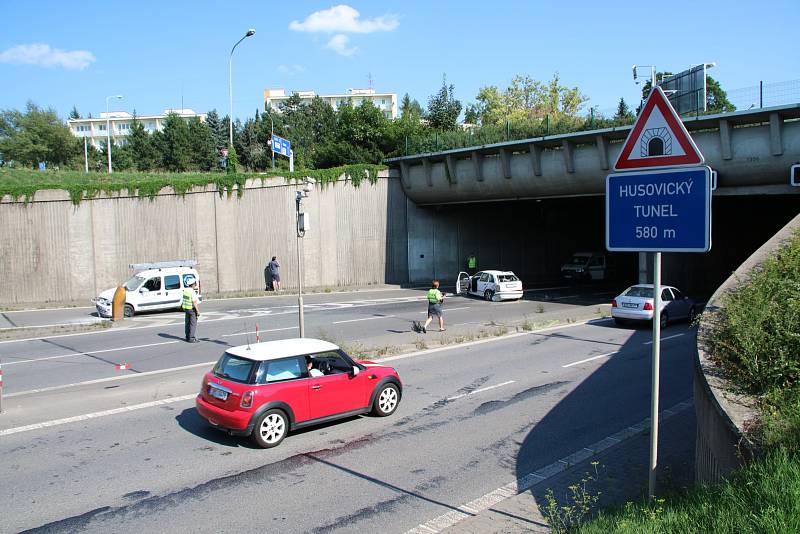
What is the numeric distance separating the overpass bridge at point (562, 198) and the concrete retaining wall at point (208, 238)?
2304mm

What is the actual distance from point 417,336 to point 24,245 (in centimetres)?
2193

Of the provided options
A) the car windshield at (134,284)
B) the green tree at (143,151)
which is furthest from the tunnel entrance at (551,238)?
the green tree at (143,151)

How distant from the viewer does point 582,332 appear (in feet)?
66.2

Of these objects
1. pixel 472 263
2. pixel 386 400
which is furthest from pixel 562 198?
pixel 386 400

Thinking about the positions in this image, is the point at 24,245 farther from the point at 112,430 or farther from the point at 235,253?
the point at 112,430

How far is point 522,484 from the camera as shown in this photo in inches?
299

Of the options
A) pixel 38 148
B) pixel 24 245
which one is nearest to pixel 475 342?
pixel 24 245

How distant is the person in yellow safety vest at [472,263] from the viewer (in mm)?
37562

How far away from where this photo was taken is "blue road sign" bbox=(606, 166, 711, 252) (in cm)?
448

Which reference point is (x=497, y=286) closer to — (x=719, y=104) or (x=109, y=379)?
(x=719, y=104)

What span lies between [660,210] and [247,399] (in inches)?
241

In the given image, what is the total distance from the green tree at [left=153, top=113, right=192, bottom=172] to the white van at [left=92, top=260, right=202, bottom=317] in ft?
122

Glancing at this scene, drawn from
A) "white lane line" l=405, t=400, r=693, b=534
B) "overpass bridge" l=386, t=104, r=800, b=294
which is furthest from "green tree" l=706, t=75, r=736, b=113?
"white lane line" l=405, t=400, r=693, b=534

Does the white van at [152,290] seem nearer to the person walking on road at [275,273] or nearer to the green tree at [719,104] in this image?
the person walking on road at [275,273]
